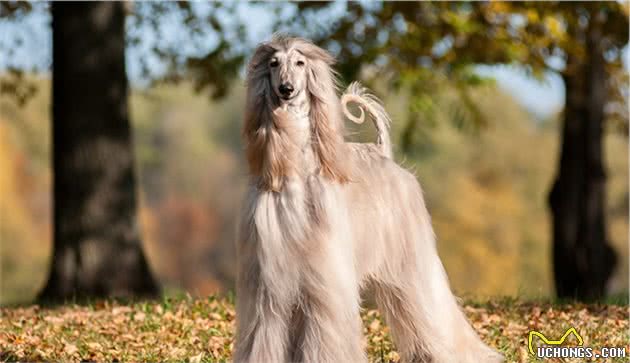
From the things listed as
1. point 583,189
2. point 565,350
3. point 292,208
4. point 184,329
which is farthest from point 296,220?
point 583,189

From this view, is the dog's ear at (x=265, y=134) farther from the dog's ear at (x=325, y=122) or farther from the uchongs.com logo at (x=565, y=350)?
the uchongs.com logo at (x=565, y=350)

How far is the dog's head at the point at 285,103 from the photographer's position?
5074mm

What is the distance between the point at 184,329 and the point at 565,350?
8.84 ft

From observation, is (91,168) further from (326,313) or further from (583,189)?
(583,189)

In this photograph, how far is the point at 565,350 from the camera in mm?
6453

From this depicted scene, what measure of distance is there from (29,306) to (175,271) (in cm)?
3715

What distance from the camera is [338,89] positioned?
17.8 ft

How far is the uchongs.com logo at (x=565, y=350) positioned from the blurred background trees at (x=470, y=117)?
1787 millimetres

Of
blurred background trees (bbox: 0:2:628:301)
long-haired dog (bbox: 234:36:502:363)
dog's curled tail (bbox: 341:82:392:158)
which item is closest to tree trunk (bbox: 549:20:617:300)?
blurred background trees (bbox: 0:2:628:301)

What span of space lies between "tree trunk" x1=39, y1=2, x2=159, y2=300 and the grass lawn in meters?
1.46

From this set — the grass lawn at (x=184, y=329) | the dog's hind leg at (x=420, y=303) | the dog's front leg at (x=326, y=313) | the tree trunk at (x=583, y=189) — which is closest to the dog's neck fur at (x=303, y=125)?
the dog's front leg at (x=326, y=313)

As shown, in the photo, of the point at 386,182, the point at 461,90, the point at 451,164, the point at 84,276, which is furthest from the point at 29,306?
the point at 451,164

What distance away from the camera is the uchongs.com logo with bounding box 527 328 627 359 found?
21.0 feet

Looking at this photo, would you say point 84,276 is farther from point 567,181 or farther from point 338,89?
point 567,181
